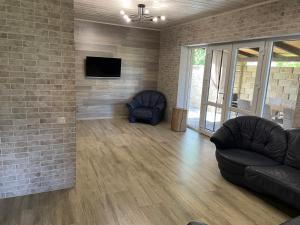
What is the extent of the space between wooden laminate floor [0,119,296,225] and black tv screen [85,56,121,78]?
8.58ft

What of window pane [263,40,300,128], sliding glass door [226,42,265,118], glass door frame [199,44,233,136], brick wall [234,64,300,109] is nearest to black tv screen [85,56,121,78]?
glass door frame [199,44,233,136]

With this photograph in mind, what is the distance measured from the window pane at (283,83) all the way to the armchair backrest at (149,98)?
11.2ft

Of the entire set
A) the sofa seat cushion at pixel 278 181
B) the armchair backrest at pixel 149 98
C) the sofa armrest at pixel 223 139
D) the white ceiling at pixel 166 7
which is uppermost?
the white ceiling at pixel 166 7

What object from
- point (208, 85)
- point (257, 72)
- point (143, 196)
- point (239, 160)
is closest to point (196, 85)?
point (208, 85)

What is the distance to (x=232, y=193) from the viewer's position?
122 inches

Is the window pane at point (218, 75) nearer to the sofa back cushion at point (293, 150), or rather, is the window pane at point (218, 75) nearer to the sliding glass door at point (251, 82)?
the sliding glass door at point (251, 82)

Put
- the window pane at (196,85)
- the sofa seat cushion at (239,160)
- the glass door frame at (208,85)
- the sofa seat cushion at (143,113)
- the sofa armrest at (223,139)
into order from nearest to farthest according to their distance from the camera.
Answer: the sofa seat cushion at (239,160) → the sofa armrest at (223,139) → the glass door frame at (208,85) → the window pane at (196,85) → the sofa seat cushion at (143,113)

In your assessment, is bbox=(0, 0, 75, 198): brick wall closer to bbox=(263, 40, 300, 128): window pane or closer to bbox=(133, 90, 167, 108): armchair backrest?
bbox=(263, 40, 300, 128): window pane

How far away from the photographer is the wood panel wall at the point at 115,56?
643 cm

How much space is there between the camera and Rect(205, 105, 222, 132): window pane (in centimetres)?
550

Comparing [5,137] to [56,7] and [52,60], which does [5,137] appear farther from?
[56,7]

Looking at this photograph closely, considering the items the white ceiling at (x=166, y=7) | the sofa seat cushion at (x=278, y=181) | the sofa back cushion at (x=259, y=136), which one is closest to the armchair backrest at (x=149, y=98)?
the white ceiling at (x=166, y=7)

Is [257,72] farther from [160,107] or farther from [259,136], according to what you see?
[160,107]

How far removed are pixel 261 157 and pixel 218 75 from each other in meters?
2.58
